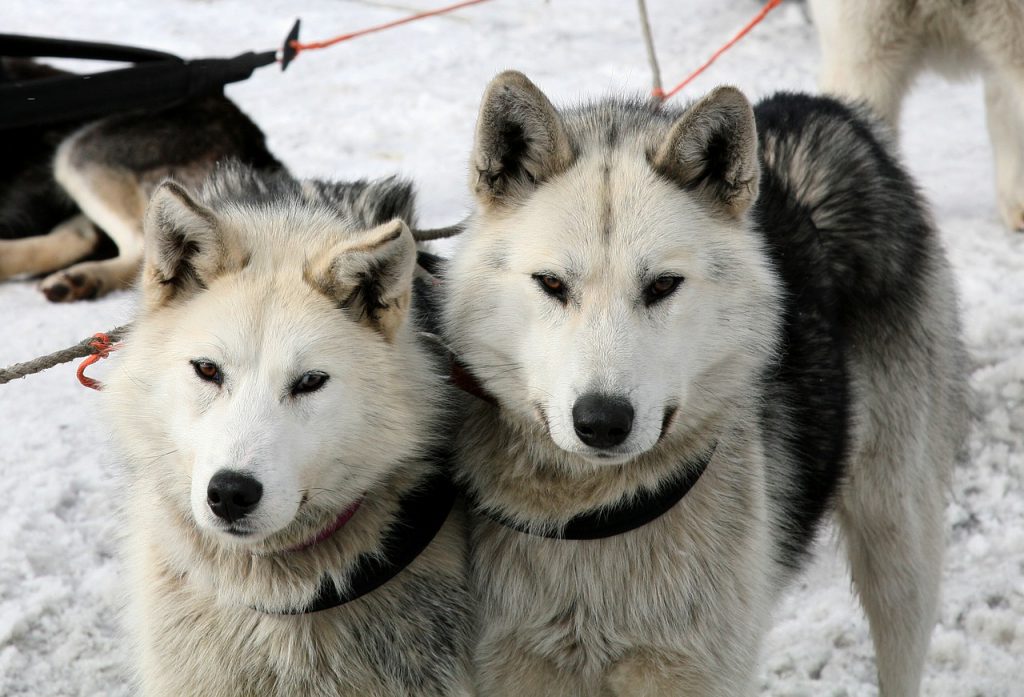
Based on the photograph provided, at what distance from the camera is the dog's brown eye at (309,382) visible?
243 cm

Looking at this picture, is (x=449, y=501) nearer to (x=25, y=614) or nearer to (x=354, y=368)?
(x=354, y=368)

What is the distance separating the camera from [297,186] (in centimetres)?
311

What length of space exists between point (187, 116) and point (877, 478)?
15.3 feet

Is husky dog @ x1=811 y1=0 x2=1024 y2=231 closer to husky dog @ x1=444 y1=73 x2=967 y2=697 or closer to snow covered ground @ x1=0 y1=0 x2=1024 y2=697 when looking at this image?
snow covered ground @ x1=0 y1=0 x2=1024 y2=697

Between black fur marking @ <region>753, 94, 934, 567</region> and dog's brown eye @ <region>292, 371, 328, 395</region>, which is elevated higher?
black fur marking @ <region>753, 94, 934, 567</region>

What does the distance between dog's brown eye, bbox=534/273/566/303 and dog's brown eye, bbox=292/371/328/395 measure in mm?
532

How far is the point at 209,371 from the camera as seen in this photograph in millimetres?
2428

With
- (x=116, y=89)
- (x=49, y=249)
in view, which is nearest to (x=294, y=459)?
(x=116, y=89)

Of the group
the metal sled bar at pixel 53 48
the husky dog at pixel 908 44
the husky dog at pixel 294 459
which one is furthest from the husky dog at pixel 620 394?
the metal sled bar at pixel 53 48

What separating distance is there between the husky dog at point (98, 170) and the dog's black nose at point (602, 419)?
4524 mm

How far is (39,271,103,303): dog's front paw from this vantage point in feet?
19.9

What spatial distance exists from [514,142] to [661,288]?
542 millimetres

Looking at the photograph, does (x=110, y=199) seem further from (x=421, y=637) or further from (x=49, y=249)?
(x=421, y=637)

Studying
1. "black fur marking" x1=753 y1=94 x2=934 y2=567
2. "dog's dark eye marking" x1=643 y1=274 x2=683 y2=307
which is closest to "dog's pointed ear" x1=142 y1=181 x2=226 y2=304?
"dog's dark eye marking" x1=643 y1=274 x2=683 y2=307
